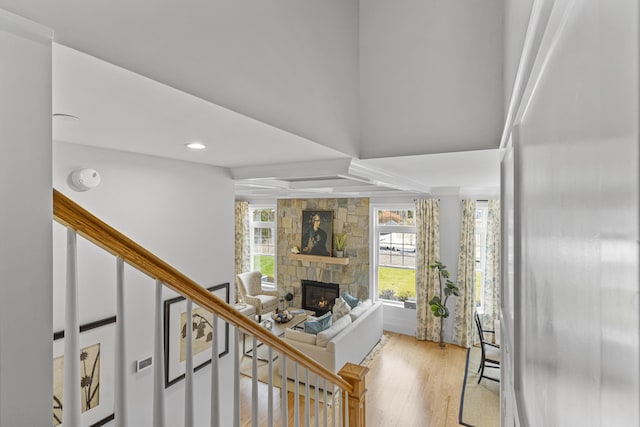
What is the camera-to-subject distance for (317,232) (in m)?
7.10

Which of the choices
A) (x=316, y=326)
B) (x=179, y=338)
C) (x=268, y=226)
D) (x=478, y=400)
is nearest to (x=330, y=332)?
(x=316, y=326)

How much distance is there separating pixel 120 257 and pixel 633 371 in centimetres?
99

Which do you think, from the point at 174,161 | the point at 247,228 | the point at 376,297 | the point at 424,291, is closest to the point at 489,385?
the point at 424,291

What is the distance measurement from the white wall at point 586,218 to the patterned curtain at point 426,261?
524 cm

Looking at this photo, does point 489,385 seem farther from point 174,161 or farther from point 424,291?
point 174,161

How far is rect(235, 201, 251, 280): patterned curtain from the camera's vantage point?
315 inches

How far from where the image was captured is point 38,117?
0.69 m

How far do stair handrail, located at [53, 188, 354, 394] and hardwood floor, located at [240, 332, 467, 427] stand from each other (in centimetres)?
267

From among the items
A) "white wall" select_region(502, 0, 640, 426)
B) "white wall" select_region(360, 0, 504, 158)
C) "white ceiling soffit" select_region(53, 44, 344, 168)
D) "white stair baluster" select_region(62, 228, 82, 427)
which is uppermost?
"white wall" select_region(360, 0, 504, 158)

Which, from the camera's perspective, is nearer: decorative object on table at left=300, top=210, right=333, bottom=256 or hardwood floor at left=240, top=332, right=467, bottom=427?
hardwood floor at left=240, top=332, right=467, bottom=427

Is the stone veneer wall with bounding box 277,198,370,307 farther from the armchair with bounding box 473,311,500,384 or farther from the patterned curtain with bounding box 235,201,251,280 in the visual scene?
the armchair with bounding box 473,311,500,384

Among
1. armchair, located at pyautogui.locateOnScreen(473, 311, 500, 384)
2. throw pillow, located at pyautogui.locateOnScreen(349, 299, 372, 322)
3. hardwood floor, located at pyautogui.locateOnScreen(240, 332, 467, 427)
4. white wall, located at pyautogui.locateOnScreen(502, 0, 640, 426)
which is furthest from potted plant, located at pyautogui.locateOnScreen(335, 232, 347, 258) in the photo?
white wall, located at pyautogui.locateOnScreen(502, 0, 640, 426)

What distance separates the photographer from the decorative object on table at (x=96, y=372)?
5.74 ft

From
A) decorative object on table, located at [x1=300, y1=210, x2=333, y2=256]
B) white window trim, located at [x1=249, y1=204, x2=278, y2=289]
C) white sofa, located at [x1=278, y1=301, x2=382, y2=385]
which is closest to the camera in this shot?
white sofa, located at [x1=278, y1=301, x2=382, y2=385]
